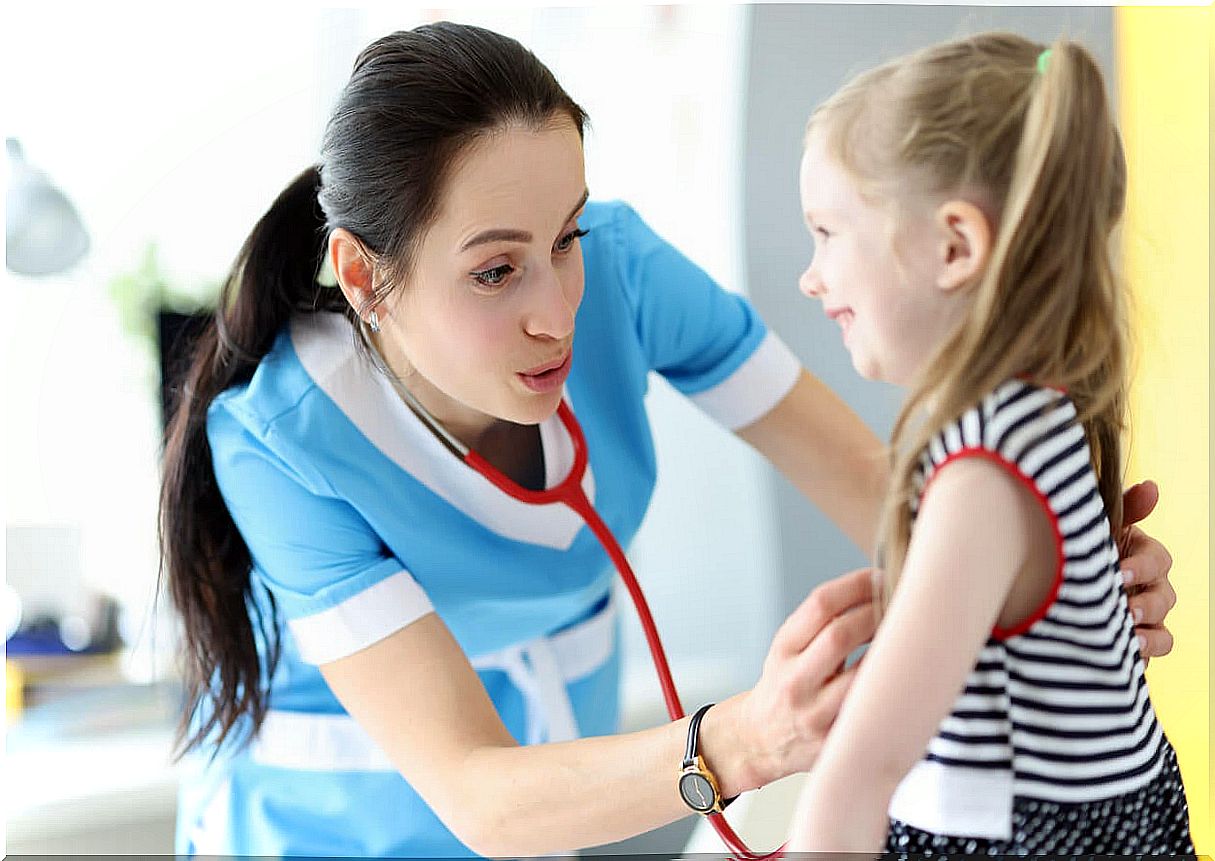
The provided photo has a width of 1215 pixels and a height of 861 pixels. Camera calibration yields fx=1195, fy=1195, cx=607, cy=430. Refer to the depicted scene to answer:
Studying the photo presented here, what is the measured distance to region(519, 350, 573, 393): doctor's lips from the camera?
33.8 inches

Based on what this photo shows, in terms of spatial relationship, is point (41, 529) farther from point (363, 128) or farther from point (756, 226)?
point (363, 128)

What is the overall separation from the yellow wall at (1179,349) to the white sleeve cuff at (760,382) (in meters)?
0.30

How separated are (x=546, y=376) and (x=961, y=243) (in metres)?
0.35

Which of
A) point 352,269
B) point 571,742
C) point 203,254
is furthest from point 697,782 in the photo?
point 203,254

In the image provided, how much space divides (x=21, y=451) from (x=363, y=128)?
1.31 metres

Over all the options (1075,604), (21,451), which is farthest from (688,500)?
(1075,604)

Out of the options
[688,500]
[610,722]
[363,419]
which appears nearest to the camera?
[363,419]

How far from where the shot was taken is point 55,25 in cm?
183

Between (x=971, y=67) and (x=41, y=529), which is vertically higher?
(x=971, y=67)

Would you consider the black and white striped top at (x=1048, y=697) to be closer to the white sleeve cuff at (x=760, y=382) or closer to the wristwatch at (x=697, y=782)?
the wristwatch at (x=697, y=782)

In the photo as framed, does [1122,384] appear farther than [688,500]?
No

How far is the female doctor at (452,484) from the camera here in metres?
0.80

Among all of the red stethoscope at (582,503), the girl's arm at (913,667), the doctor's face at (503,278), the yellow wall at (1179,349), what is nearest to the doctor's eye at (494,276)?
the doctor's face at (503,278)

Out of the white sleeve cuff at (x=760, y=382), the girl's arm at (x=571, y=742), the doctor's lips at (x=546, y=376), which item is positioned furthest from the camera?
the white sleeve cuff at (x=760, y=382)
